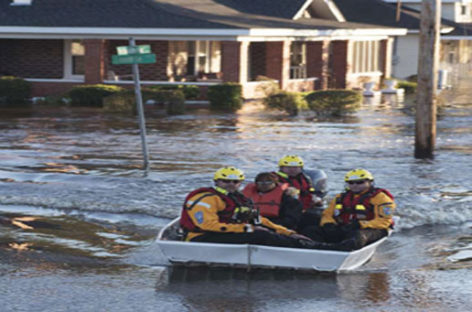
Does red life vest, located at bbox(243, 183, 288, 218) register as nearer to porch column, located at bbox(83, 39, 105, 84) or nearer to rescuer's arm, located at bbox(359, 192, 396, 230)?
rescuer's arm, located at bbox(359, 192, 396, 230)

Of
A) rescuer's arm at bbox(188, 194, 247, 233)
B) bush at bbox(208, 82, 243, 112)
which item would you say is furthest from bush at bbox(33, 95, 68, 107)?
rescuer's arm at bbox(188, 194, 247, 233)

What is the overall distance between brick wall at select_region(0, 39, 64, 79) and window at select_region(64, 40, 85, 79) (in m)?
0.39

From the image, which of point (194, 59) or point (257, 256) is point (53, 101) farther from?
point (257, 256)

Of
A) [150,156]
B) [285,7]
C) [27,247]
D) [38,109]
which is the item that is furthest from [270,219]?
[285,7]

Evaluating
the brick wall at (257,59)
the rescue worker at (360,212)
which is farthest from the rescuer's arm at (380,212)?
the brick wall at (257,59)

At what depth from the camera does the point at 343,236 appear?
1168cm

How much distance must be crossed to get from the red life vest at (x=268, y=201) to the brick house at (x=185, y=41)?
21.9m

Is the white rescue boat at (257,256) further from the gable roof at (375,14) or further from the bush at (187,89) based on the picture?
the gable roof at (375,14)

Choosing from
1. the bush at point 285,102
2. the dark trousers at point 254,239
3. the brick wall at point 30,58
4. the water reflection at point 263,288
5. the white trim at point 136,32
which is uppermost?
the white trim at point 136,32

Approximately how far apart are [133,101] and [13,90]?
5526 millimetres

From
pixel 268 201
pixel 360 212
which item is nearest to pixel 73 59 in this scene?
pixel 268 201

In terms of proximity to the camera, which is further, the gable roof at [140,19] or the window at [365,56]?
the window at [365,56]

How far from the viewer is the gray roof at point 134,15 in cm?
3441

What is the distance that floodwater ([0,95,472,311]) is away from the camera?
1009 centimetres
